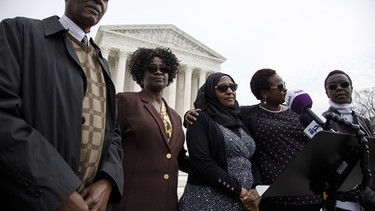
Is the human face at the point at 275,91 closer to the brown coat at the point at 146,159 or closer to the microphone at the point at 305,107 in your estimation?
the microphone at the point at 305,107

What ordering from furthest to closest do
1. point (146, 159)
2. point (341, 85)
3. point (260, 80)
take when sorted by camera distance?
point (341, 85) < point (260, 80) < point (146, 159)

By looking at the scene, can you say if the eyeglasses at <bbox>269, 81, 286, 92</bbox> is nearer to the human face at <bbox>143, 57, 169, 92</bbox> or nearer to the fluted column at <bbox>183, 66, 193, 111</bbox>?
the human face at <bbox>143, 57, 169, 92</bbox>

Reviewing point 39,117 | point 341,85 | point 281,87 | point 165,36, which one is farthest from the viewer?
point 165,36

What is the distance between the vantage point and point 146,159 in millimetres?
2750

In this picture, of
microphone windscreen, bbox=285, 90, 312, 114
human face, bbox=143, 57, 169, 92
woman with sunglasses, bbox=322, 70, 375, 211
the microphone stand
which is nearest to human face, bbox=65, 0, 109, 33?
human face, bbox=143, 57, 169, 92

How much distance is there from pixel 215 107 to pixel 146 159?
111 cm

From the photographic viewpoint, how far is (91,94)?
191 cm

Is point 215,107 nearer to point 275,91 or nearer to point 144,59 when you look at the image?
point 275,91

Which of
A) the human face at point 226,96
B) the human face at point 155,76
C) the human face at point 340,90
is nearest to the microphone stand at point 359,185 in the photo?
the human face at point 226,96

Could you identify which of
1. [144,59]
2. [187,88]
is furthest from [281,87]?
[187,88]

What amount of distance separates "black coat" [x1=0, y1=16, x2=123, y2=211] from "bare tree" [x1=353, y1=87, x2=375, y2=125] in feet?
99.4

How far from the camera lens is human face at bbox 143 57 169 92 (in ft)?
11.6

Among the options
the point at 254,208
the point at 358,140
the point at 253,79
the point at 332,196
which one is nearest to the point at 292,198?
the point at 254,208

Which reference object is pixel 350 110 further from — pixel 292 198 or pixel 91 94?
pixel 91 94
